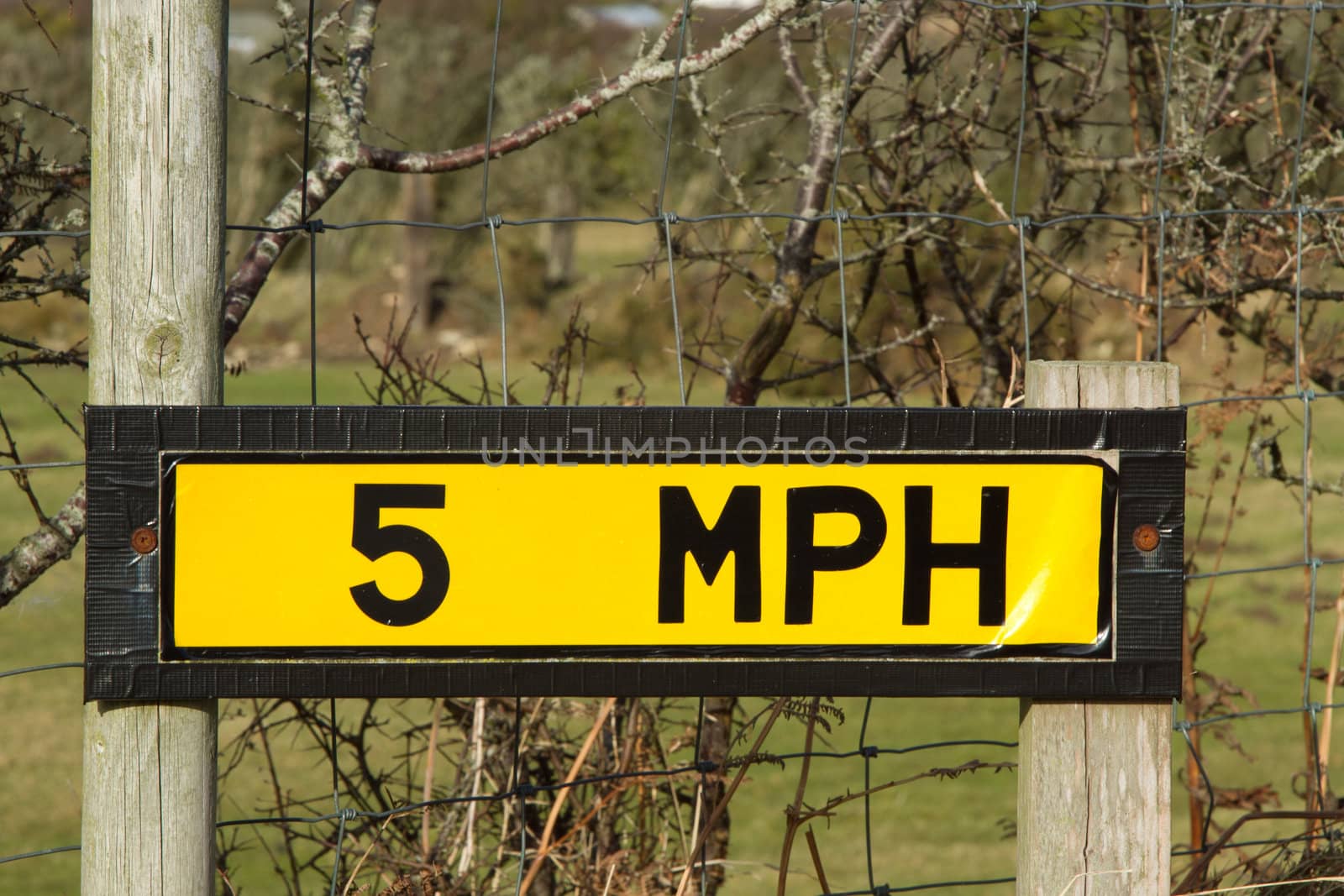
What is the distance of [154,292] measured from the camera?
152 cm

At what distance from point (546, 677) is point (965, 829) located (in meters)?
3.10

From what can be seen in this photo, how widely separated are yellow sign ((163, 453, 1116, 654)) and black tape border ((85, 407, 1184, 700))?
0.06 feet

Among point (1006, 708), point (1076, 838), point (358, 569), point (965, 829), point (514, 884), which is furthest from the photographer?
point (1006, 708)

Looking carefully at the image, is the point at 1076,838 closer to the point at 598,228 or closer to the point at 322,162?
the point at 322,162

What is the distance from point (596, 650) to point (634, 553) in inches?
4.5

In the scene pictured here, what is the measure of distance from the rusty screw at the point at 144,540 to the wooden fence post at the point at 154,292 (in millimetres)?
14

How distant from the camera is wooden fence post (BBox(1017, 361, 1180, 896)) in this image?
5.36 ft

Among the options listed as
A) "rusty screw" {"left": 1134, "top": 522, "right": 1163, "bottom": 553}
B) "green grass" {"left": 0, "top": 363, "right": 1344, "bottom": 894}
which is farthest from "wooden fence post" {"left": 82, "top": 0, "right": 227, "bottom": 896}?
"rusty screw" {"left": 1134, "top": 522, "right": 1163, "bottom": 553}

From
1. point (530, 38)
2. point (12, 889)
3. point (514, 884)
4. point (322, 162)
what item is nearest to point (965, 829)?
point (514, 884)

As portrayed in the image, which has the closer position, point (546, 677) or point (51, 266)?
point (546, 677)

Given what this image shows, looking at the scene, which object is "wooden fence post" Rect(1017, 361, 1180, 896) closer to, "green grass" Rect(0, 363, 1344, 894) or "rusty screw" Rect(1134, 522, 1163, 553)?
"rusty screw" Rect(1134, 522, 1163, 553)

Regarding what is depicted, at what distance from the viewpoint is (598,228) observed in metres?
31.6

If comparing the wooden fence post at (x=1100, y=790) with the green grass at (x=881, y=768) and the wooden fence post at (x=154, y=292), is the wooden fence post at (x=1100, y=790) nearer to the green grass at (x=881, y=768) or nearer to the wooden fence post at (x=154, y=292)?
the wooden fence post at (x=154, y=292)

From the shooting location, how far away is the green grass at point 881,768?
400 centimetres
